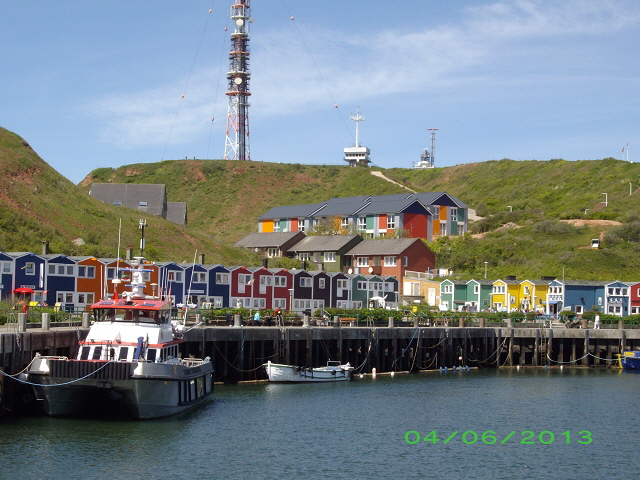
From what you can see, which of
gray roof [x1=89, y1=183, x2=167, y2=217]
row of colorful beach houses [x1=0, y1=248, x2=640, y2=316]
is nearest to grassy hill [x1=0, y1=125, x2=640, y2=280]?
gray roof [x1=89, y1=183, x2=167, y2=217]

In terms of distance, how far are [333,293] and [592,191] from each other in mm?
89193

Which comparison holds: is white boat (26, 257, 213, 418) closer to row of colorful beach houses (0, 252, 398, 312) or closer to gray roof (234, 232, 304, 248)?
row of colorful beach houses (0, 252, 398, 312)

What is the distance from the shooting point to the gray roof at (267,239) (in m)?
118

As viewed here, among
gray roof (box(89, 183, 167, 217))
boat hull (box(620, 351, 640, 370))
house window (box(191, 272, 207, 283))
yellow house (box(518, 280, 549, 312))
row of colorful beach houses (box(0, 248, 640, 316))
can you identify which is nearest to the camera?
row of colorful beach houses (box(0, 248, 640, 316))

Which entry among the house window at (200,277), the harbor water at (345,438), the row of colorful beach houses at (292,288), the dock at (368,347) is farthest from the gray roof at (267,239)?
the harbor water at (345,438)

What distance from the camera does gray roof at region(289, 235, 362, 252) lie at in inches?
4296

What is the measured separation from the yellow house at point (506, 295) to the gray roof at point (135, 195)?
5329cm

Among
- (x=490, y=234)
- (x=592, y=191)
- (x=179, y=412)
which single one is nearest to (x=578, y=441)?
(x=179, y=412)

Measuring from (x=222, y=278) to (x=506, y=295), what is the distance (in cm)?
3453

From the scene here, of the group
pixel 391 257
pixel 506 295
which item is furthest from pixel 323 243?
pixel 506 295

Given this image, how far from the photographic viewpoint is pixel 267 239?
399 feet

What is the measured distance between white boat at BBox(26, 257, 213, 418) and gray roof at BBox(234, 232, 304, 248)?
77.4 metres

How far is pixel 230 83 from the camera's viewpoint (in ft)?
545

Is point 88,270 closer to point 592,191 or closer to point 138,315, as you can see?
point 138,315
